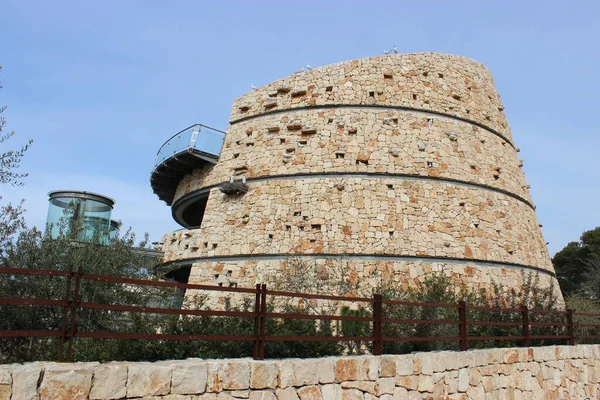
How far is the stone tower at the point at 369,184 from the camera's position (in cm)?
1453

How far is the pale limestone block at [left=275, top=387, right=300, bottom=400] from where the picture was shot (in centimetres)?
501

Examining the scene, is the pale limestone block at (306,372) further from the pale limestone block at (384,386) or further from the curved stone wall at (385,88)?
the curved stone wall at (385,88)

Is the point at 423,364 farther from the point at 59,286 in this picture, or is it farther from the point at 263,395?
the point at 59,286

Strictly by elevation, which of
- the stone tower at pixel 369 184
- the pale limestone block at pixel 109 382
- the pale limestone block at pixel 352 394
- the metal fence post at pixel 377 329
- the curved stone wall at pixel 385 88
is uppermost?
the curved stone wall at pixel 385 88

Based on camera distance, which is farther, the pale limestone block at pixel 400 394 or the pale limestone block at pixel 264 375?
the pale limestone block at pixel 400 394

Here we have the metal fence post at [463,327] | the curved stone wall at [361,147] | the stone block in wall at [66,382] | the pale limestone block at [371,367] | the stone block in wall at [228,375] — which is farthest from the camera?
the curved stone wall at [361,147]

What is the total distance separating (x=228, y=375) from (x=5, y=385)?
181cm

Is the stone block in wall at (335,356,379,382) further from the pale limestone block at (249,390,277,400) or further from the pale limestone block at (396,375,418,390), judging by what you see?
the pale limestone block at (249,390,277,400)

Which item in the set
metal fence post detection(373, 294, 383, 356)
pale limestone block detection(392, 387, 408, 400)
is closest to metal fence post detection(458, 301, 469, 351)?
pale limestone block detection(392, 387, 408, 400)

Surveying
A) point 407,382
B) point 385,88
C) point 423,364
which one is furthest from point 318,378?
point 385,88

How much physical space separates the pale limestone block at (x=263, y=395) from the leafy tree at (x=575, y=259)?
132ft

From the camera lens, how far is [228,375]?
15.4 ft

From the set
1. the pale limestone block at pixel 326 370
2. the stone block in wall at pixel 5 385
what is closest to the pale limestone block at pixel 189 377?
the stone block in wall at pixel 5 385

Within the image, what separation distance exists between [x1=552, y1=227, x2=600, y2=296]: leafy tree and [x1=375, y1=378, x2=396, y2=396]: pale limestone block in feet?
126
